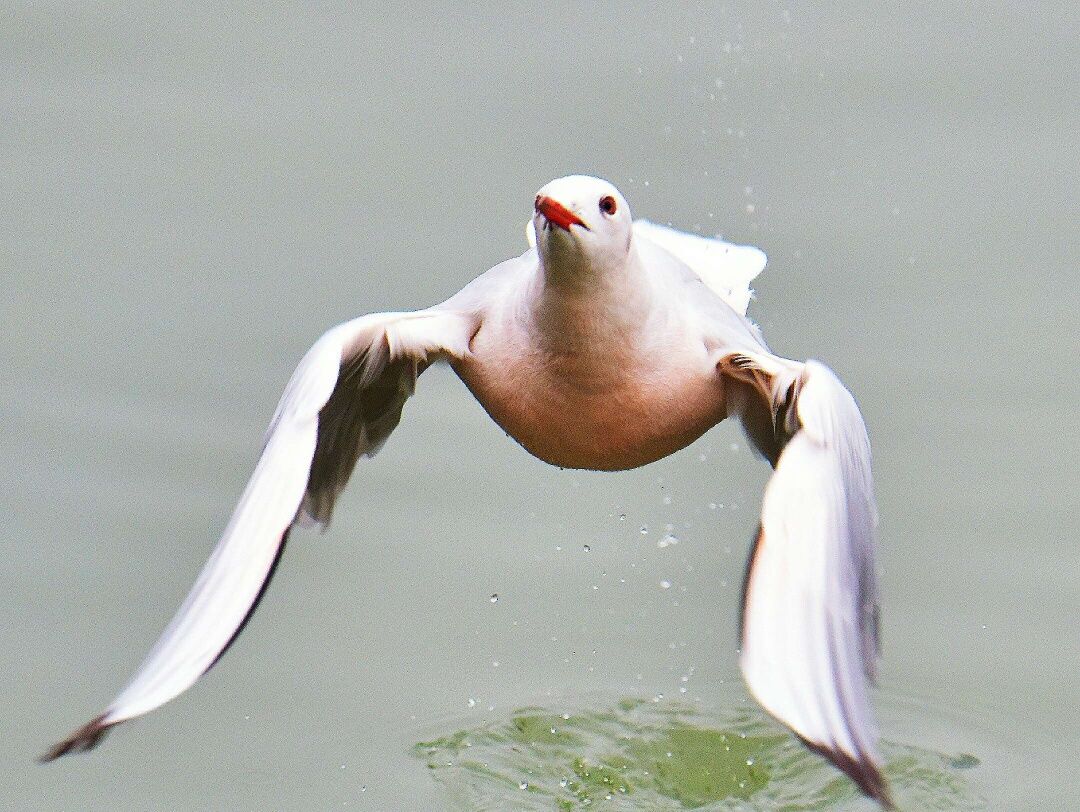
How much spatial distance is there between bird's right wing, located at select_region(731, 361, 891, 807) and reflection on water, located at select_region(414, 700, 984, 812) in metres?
0.98

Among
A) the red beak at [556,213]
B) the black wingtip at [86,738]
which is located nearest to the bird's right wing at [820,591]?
the red beak at [556,213]

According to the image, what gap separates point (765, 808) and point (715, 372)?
36.4 inches

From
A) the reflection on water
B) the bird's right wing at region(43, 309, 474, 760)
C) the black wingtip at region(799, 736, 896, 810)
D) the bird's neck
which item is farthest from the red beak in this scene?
the reflection on water

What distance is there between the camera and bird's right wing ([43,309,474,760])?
2.67 meters

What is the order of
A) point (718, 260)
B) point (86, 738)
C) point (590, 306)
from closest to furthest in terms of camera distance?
point (86, 738)
point (590, 306)
point (718, 260)

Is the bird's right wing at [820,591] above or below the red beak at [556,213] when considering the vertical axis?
below

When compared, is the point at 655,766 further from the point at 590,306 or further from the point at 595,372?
the point at 590,306

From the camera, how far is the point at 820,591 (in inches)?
105

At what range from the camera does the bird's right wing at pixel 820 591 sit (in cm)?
245

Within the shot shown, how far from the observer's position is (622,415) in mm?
3416

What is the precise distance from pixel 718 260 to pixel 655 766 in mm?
1087

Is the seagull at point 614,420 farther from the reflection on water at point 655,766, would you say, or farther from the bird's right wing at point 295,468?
the reflection on water at point 655,766

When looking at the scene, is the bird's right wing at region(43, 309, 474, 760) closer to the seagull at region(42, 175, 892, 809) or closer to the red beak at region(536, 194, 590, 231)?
the seagull at region(42, 175, 892, 809)

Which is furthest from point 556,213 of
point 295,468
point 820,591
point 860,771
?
point 860,771
